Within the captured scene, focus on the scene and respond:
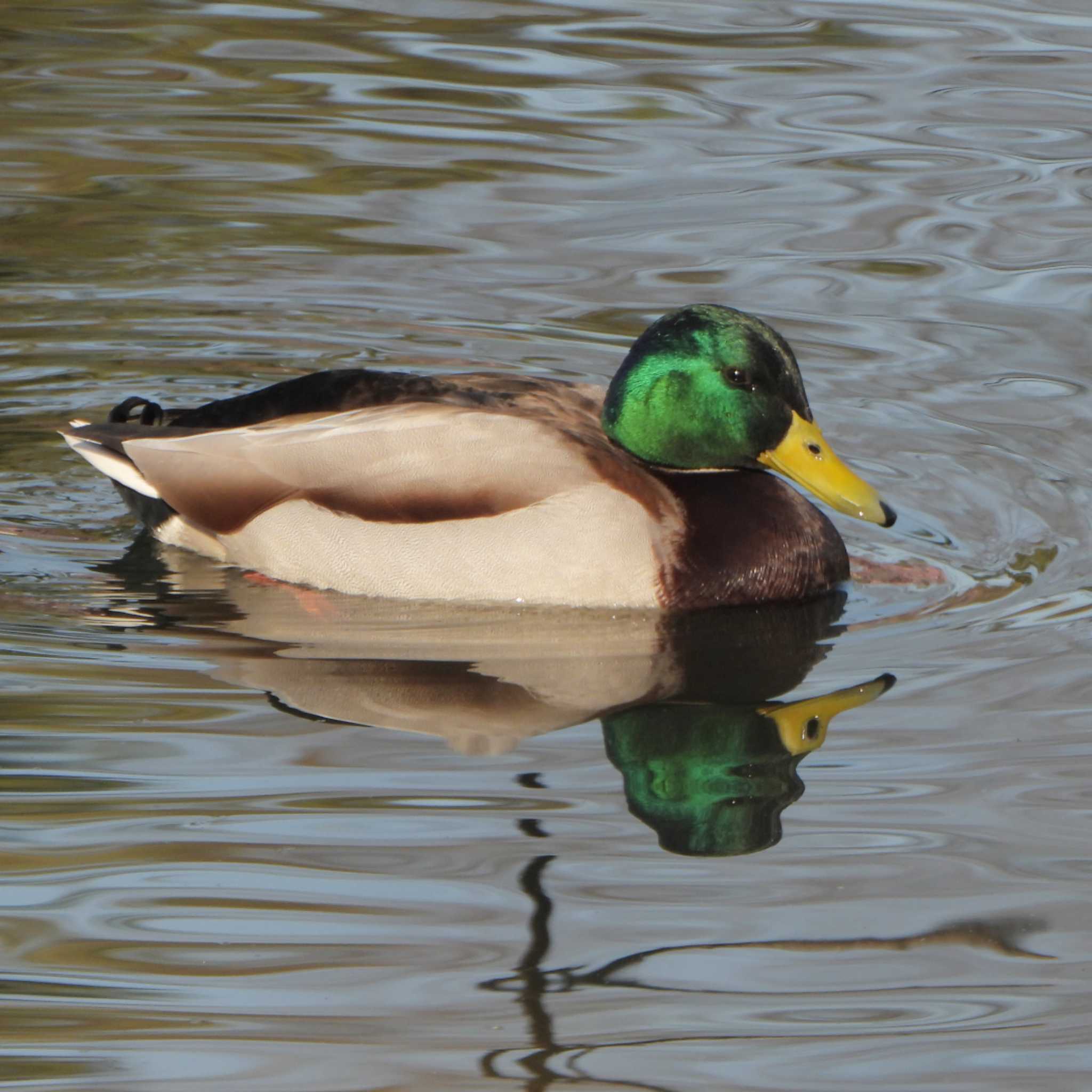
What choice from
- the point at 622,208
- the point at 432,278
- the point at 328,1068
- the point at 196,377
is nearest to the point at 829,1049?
the point at 328,1068

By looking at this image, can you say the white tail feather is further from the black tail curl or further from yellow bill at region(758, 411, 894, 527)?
yellow bill at region(758, 411, 894, 527)

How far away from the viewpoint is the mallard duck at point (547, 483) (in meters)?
6.64

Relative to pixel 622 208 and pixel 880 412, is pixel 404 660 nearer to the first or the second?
pixel 880 412

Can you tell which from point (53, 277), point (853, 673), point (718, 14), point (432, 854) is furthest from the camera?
point (718, 14)

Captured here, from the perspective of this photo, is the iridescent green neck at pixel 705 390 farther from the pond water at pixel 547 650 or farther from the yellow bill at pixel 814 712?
the yellow bill at pixel 814 712

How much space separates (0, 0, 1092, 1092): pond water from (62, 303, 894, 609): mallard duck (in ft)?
0.50

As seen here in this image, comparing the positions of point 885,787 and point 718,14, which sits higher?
point 718,14

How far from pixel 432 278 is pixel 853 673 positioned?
4.11m

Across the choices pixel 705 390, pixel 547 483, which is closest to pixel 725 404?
pixel 705 390

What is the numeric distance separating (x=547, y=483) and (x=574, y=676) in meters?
0.72

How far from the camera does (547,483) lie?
6.62 meters

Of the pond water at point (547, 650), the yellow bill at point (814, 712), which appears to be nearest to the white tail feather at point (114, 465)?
the pond water at point (547, 650)

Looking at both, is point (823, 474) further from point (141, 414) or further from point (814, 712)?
point (141, 414)

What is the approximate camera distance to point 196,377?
28.9 feet
